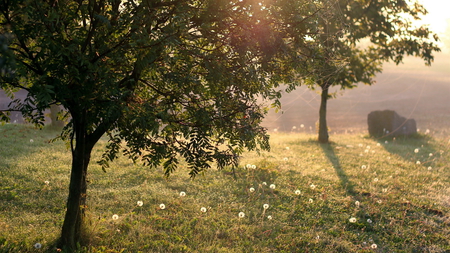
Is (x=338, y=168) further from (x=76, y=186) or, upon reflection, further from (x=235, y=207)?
(x=76, y=186)

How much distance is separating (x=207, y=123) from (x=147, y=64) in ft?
3.11

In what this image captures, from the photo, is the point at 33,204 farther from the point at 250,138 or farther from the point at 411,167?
the point at 411,167

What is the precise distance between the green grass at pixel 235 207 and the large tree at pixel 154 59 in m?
1.92

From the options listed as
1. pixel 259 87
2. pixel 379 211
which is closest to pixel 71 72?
pixel 259 87

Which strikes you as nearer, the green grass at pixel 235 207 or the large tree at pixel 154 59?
the large tree at pixel 154 59

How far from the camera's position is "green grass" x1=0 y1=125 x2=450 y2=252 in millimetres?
6016

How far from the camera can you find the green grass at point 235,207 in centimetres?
602

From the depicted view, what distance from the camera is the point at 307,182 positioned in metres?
9.36

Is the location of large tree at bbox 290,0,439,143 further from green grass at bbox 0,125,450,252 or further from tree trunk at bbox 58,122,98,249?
tree trunk at bbox 58,122,98,249

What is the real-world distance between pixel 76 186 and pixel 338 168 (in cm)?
806

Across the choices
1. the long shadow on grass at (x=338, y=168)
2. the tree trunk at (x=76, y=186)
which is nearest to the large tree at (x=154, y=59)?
the tree trunk at (x=76, y=186)

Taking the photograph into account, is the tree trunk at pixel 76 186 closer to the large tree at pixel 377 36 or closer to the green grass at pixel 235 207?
the green grass at pixel 235 207

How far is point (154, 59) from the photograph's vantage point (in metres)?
3.75

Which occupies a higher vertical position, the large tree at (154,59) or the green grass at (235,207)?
the large tree at (154,59)
